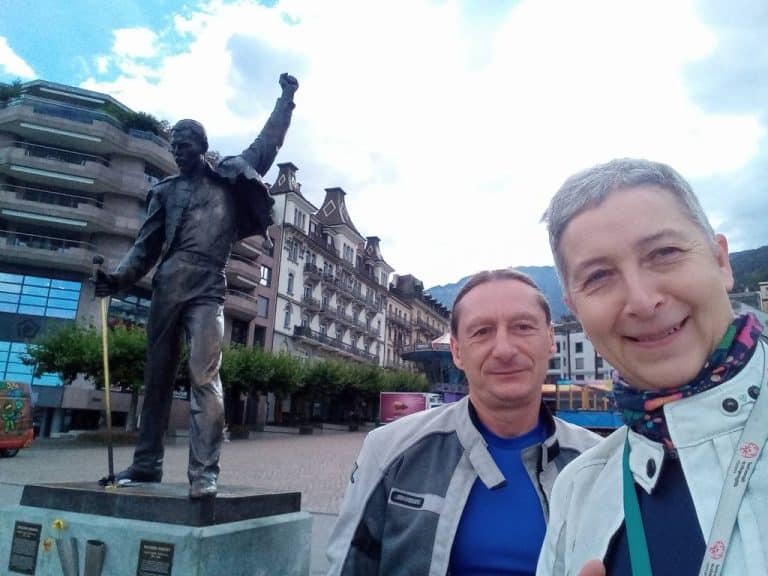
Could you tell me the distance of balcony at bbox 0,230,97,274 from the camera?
3028 cm

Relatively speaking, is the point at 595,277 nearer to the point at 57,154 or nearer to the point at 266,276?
the point at 57,154

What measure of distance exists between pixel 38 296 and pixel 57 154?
8.78 m

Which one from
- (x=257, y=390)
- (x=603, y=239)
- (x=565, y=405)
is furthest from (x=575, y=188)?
(x=257, y=390)

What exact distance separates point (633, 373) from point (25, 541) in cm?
397

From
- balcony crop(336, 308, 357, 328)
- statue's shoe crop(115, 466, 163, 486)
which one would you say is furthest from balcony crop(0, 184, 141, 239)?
statue's shoe crop(115, 466, 163, 486)

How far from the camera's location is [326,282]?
5059 centimetres

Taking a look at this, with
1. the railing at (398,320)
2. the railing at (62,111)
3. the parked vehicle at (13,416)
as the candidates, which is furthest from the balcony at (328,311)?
the parked vehicle at (13,416)

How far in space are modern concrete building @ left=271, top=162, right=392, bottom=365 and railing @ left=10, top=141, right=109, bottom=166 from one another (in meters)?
14.0

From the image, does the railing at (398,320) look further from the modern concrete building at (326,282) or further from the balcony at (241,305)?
the balcony at (241,305)

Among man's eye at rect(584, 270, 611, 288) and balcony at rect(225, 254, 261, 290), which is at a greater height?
balcony at rect(225, 254, 261, 290)

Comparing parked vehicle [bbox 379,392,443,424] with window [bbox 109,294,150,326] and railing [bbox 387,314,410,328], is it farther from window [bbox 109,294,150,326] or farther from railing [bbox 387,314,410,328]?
railing [bbox 387,314,410,328]

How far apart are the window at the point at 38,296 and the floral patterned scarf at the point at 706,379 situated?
3497cm

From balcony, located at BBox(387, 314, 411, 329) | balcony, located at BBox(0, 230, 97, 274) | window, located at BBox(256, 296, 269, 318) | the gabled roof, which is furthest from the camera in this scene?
balcony, located at BBox(387, 314, 411, 329)

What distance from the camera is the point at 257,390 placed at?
32.4 meters
